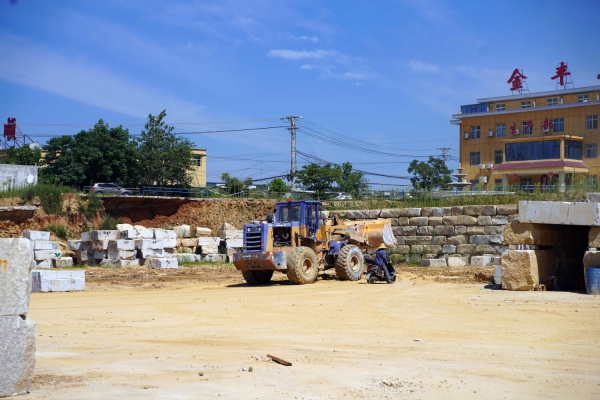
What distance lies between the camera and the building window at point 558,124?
2100 inches

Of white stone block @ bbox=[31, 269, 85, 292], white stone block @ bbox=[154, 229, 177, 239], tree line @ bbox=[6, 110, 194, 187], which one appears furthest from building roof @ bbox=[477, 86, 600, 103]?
white stone block @ bbox=[31, 269, 85, 292]

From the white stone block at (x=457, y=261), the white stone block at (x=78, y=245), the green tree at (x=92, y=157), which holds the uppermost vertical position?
the green tree at (x=92, y=157)

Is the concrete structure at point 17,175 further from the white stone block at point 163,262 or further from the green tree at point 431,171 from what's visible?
the green tree at point 431,171

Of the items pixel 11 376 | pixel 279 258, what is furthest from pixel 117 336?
pixel 279 258

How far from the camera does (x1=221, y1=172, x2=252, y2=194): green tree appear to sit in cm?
5190

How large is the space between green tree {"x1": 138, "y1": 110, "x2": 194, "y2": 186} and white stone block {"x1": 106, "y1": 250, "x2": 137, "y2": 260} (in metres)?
23.3

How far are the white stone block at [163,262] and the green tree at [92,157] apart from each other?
21.4 metres

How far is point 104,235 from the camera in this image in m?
26.5

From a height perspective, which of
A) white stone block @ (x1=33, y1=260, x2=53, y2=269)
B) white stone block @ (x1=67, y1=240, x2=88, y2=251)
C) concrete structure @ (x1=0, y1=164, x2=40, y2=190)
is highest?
concrete structure @ (x1=0, y1=164, x2=40, y2=190)

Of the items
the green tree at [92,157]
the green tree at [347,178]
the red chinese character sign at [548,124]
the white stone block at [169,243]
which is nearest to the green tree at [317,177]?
the green tree at [347,178]

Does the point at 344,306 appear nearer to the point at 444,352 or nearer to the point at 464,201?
the point at 444,352

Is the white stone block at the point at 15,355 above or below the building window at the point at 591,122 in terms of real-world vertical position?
below

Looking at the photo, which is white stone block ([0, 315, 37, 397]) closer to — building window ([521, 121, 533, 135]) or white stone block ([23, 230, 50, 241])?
white stone block ([23, 230, 50, 241])

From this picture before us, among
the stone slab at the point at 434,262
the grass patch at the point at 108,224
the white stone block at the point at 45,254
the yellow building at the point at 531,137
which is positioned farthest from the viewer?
the yellow building at the point at 531,137
